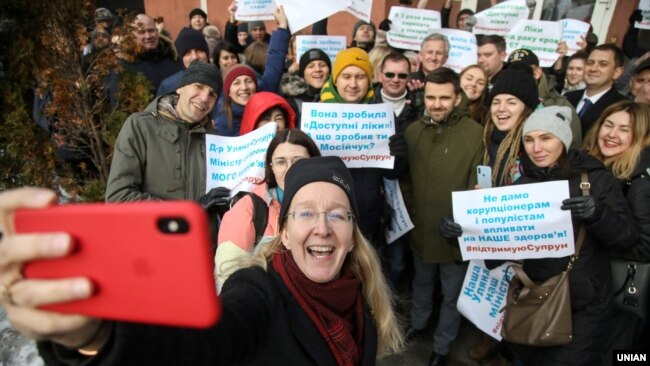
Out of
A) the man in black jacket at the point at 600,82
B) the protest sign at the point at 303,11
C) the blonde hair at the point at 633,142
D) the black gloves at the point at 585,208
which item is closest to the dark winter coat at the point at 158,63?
the protest sign at the point at 303,11

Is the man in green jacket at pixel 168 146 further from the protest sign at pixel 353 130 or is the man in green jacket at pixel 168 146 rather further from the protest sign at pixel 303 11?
the protest sign at pixel 303 11

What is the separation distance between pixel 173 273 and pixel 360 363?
111cm

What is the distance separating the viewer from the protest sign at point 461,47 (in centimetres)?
552

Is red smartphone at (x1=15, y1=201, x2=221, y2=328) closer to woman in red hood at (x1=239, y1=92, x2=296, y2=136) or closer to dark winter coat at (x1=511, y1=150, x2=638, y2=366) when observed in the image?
dark winter coat at (x1=511, y1=150, x2=638, y2=366)

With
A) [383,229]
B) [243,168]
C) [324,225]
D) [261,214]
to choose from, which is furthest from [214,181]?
[383,229]

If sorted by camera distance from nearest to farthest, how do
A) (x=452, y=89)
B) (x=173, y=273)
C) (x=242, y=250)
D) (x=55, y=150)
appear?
(x=173, y=273) → (x=242, y=250) → (x=452, y=89) → (x=55, y=150)

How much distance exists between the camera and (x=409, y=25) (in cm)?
621

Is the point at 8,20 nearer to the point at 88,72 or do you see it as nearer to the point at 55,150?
the point at 88,72

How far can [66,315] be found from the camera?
0.70m

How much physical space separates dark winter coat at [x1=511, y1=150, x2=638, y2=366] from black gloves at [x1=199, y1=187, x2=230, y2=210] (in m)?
1.98

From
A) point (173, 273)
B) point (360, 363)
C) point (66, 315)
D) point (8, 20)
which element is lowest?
point (360, 363)

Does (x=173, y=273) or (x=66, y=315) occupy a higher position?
(x=173, y=273)

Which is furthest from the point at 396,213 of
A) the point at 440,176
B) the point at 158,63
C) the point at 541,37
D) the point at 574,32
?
the point at 574,32

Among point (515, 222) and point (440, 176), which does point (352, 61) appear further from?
point (515, 222)
